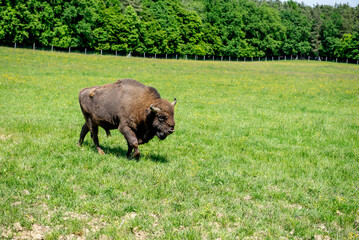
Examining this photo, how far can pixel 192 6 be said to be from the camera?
337 ft

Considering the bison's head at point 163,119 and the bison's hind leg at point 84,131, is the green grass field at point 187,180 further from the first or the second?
the bison's head at point 163,119

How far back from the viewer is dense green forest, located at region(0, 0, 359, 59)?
192 feet

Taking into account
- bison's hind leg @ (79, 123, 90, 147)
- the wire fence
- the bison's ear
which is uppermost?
the wire fence

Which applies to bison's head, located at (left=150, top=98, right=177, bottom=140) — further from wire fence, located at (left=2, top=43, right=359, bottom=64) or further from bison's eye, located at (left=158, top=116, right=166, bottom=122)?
wire fence, located at (left=2, top=43, right=359, bottom=64)

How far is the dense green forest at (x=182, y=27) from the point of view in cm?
5856

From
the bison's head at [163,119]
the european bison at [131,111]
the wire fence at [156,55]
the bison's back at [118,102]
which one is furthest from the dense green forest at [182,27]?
the bison's head at [163,119]

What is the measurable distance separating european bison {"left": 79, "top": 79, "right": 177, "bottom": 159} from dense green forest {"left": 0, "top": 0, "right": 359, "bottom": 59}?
54.4 meters

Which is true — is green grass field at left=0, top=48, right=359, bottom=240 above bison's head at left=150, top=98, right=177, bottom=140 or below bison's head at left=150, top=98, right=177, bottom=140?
below

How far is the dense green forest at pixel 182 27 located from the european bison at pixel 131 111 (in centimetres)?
5443

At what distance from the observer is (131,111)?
8570 millimetres

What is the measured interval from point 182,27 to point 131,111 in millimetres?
79087

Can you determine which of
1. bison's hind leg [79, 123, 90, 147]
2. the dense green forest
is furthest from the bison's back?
the dense green forest

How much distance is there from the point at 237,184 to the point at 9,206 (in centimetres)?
498

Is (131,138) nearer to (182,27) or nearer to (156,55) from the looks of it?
(156,55)
